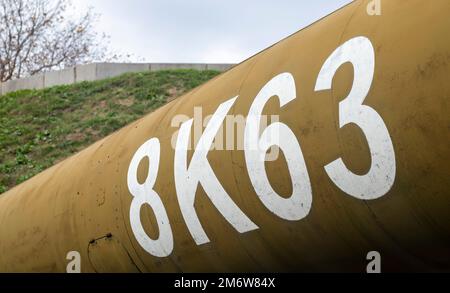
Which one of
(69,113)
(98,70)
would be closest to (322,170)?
(69,113)

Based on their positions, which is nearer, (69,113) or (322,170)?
(322,170)

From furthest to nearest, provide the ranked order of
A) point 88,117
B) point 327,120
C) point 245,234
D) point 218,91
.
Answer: point 88,117 → point 218,91 → point 245,234 → point 327,120

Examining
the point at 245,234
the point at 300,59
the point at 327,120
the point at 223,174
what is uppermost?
the point at 300,59

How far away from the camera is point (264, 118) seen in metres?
3.42

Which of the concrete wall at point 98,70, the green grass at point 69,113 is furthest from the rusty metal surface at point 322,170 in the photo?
the concrete wall at point 98,70

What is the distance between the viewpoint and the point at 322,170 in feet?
10.1

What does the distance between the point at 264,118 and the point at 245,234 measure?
1.92 feet

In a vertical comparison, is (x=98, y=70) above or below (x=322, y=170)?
above

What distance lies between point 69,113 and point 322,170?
55.3 feet

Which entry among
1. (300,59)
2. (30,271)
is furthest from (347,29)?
(30,271)

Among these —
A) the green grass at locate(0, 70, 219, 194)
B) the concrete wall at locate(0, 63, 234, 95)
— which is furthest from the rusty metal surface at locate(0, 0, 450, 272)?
the concrete wall at locate(0, 63, 234, 95)

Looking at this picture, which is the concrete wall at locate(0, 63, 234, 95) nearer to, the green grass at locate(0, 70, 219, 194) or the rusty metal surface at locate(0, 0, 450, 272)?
the green grass at locate(0, 70, 219, 194)

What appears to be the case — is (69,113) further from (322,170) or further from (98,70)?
(322,170)

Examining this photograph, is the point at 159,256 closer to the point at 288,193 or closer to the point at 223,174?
the point at 223,174
